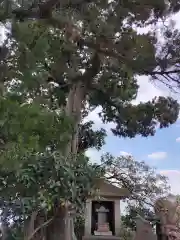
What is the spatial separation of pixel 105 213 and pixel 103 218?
0.08m

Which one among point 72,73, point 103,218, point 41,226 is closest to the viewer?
point 41,226

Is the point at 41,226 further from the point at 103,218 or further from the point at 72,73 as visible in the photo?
the point at 72,73

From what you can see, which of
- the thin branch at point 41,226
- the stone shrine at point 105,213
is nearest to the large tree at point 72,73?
the thin branch at point 41,226

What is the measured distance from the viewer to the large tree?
94.3 inches

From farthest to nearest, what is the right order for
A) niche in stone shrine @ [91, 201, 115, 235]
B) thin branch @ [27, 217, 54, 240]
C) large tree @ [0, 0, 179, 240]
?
niche in stone shrine @ [91, 201, 115, 235] → thin branch @ [27, 217, 54, 240] → large tree @ [0, 0, 179, 240]

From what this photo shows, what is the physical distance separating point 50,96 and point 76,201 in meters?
1.95

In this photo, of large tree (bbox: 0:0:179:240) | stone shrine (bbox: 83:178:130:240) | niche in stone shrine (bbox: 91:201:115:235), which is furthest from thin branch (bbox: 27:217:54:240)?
niche in stone shrine (bbox: 91:201:115:235)

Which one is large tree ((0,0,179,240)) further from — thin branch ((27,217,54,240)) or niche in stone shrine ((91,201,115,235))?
niche in stone shrine ((91,201,115,235))

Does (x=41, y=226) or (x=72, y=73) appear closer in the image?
(x=41, y=226)

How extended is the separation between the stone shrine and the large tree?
2.66 feet

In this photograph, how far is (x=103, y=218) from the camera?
5.32m

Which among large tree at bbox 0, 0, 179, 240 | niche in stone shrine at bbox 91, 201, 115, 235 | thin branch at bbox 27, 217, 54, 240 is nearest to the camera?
large tree at bbox 0, 0, 179, 240

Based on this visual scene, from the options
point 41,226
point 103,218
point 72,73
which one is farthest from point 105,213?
point 72,73

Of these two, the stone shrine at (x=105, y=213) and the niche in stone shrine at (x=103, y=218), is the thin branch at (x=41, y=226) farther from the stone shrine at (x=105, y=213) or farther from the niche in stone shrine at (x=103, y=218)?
the niche in stone shrine at (x=103, y=218)
